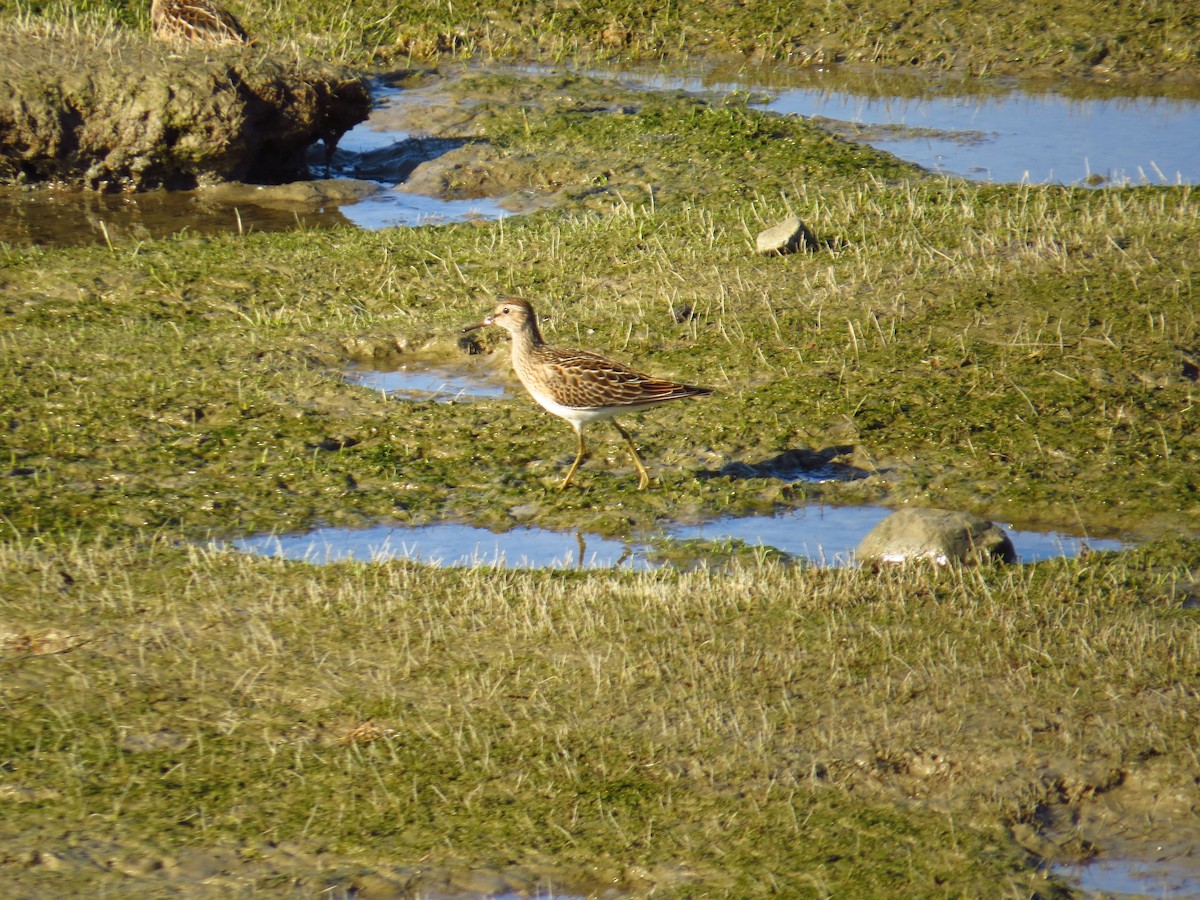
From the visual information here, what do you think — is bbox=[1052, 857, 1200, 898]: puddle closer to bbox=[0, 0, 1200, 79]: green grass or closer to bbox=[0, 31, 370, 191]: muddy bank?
bbox=[0, 31, 370, 191]: muddy bank

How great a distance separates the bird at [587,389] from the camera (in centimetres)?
891

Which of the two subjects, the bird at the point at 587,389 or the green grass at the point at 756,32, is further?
the green grass at the point at 756,32

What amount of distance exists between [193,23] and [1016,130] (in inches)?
380

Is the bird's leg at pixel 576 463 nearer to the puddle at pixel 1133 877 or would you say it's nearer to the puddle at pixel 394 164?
the puddle at pixel 1133 877

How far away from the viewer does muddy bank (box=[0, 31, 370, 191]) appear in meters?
15.6

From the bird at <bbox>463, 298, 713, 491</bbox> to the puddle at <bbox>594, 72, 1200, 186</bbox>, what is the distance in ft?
24.8

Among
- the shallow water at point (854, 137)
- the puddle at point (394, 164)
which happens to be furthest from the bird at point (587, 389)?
the shallow water at point (854, 137)

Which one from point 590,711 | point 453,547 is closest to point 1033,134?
point 453,547

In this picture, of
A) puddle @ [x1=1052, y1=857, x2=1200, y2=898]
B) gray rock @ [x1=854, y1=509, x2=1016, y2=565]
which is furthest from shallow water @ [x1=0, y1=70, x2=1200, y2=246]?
puddle @ [x1=1052, y1=857, x2=1200, y2=898]

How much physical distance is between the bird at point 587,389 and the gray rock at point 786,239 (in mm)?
3660

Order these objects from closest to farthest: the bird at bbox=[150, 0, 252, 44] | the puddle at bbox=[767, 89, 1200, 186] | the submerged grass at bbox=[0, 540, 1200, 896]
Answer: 1. the submerged grass at bbox=[0, 540, 1200, 896]
2. the puddle at bbox=[767, 89, 1200, 186]
3. the bird at bbox=[150, 0, 252, 44]

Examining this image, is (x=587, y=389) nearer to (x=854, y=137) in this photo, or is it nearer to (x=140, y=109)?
(x=140, y=109)

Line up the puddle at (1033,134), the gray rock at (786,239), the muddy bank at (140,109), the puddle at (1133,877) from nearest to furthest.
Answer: the puddle at (1133,877) → the gray rock at (786,239) → the muddy bank at (140,109) → the puddle at (1033,134)

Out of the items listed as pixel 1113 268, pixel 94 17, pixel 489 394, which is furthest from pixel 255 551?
pixel 94 17
